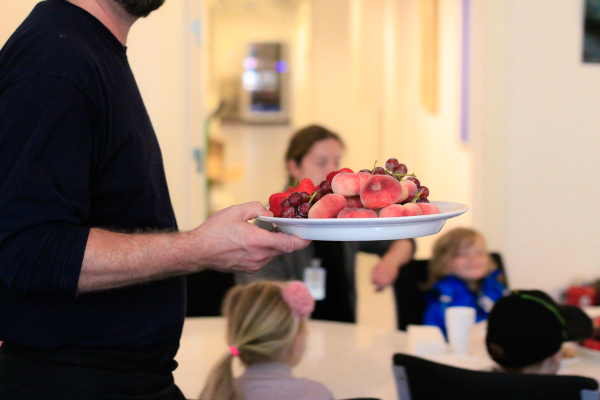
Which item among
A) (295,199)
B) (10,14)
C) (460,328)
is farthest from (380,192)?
(10,14)

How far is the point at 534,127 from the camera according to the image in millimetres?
2984

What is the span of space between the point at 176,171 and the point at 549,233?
1.93 meters

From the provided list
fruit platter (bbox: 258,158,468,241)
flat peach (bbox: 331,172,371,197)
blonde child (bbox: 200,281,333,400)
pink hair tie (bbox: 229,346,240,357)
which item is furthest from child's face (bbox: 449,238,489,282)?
flat peach (bbox: 331,172,371,197)

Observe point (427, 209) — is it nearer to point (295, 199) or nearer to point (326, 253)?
point (295, 199)

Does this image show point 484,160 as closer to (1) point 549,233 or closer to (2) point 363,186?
(1) point 549,233

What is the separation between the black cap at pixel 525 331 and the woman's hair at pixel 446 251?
903 mm

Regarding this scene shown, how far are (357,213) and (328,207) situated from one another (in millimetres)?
55

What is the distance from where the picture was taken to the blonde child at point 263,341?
1.51 meters

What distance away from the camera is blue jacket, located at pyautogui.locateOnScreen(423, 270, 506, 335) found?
8.16 feet

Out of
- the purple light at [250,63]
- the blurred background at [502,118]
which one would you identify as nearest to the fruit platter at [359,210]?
the blurred background at [502,118]

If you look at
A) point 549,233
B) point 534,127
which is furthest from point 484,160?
point 549,233

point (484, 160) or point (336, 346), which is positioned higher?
→ point (484, 160)

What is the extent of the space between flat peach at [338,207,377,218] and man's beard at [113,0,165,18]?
48cm

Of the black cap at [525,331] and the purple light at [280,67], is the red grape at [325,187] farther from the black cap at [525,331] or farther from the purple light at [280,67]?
the purple light at [280,67]
